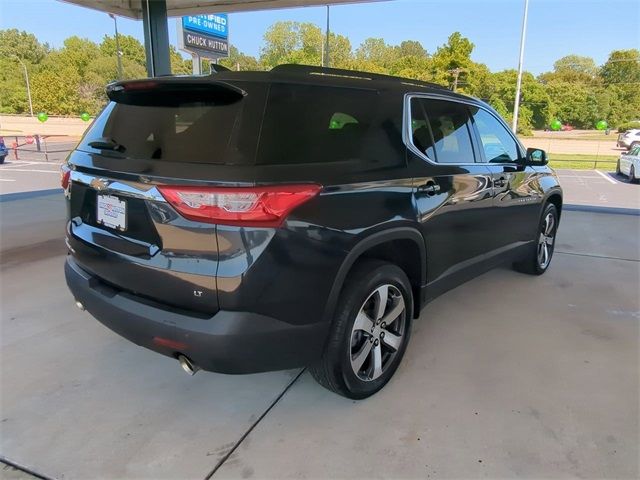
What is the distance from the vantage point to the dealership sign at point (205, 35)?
650 inches

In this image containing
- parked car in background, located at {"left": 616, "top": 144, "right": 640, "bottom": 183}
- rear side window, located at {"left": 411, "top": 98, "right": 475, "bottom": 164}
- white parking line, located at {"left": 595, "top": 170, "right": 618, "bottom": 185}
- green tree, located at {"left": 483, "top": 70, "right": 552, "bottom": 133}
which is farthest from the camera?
green tree, located at {"left": 483, "top": 70, "right": 552, "bottom": 133}

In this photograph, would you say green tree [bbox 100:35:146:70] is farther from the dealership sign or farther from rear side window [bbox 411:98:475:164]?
rear side window [bbox 411:98:475:164]

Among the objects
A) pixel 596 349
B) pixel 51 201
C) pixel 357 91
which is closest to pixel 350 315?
pixel 357 91

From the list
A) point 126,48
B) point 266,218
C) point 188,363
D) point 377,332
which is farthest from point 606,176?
point 126,48

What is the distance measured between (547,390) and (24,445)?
284cm

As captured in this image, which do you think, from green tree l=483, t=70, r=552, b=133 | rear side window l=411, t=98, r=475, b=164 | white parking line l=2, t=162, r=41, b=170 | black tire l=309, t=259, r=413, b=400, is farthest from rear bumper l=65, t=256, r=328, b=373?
green tree l=483, t=70, r=552, b=133

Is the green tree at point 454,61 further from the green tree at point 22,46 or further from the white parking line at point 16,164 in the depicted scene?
the green tree at point 22,46

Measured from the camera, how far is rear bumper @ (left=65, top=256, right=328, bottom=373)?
1.97 m

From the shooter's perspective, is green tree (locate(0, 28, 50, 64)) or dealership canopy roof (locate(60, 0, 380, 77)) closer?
dealership canopy roof (locate(60, 0, 380, 77))

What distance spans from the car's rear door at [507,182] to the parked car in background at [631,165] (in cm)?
1305

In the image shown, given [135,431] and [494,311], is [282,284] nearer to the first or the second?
[135,431]

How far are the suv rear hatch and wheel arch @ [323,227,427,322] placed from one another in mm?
599

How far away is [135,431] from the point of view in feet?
7.85

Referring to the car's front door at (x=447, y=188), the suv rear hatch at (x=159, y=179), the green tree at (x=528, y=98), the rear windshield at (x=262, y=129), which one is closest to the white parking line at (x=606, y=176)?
the car's front door at (x=447, y=188)
